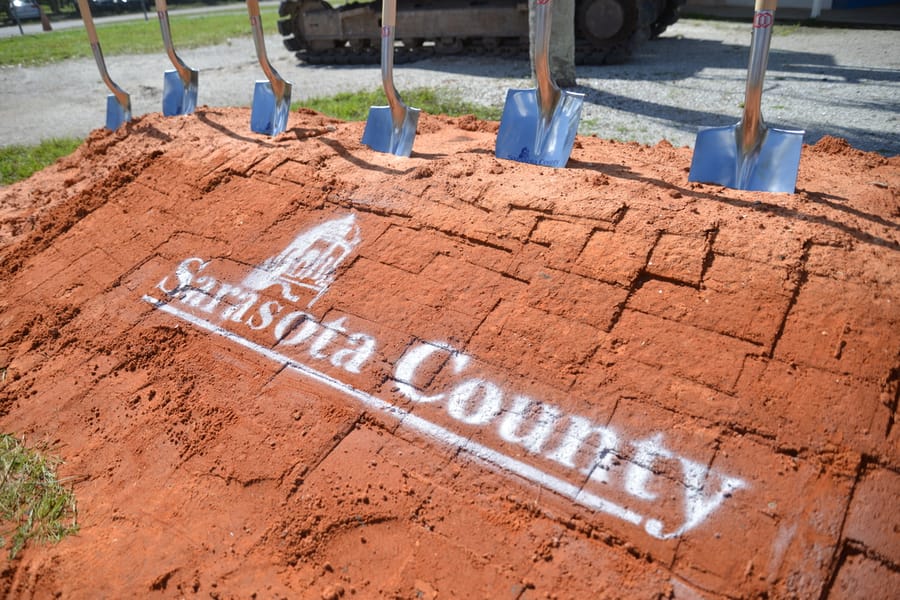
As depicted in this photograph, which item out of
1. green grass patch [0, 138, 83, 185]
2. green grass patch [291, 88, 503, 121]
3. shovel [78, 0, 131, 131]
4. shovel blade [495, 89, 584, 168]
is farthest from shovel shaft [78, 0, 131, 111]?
shovel blade [495, 89, 584, 168]

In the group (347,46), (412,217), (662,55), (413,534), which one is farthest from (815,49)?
(413,534)

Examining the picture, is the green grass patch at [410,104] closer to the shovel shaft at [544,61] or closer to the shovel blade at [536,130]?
the shovel blade at [536,130]

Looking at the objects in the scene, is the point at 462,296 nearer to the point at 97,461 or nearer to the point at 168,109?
the point at 97,461

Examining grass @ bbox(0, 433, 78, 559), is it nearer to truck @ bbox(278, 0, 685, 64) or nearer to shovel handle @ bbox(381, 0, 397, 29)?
shovel handle @ bbox(381, 0, 397, 29)

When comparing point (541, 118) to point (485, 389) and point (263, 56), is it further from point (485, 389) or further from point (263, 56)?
point (263, 56)

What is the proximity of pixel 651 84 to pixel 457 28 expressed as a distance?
13.7ft

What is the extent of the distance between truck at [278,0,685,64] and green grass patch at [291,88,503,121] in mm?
2687

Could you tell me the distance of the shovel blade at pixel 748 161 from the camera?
11.1 ft

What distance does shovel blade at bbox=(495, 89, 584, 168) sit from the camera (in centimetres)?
418

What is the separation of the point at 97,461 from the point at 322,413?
1093 mm

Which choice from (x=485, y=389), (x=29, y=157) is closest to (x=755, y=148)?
(x=485, y=389)

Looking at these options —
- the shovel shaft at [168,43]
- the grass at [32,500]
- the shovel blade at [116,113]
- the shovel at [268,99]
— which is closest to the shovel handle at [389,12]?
the shovel at [268,99]

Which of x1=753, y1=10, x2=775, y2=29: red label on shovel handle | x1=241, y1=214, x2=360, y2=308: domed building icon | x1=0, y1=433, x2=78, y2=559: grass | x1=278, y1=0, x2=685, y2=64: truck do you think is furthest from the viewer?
x1=278, y1=0, x2=685, y2=64: truck

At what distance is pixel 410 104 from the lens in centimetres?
800
